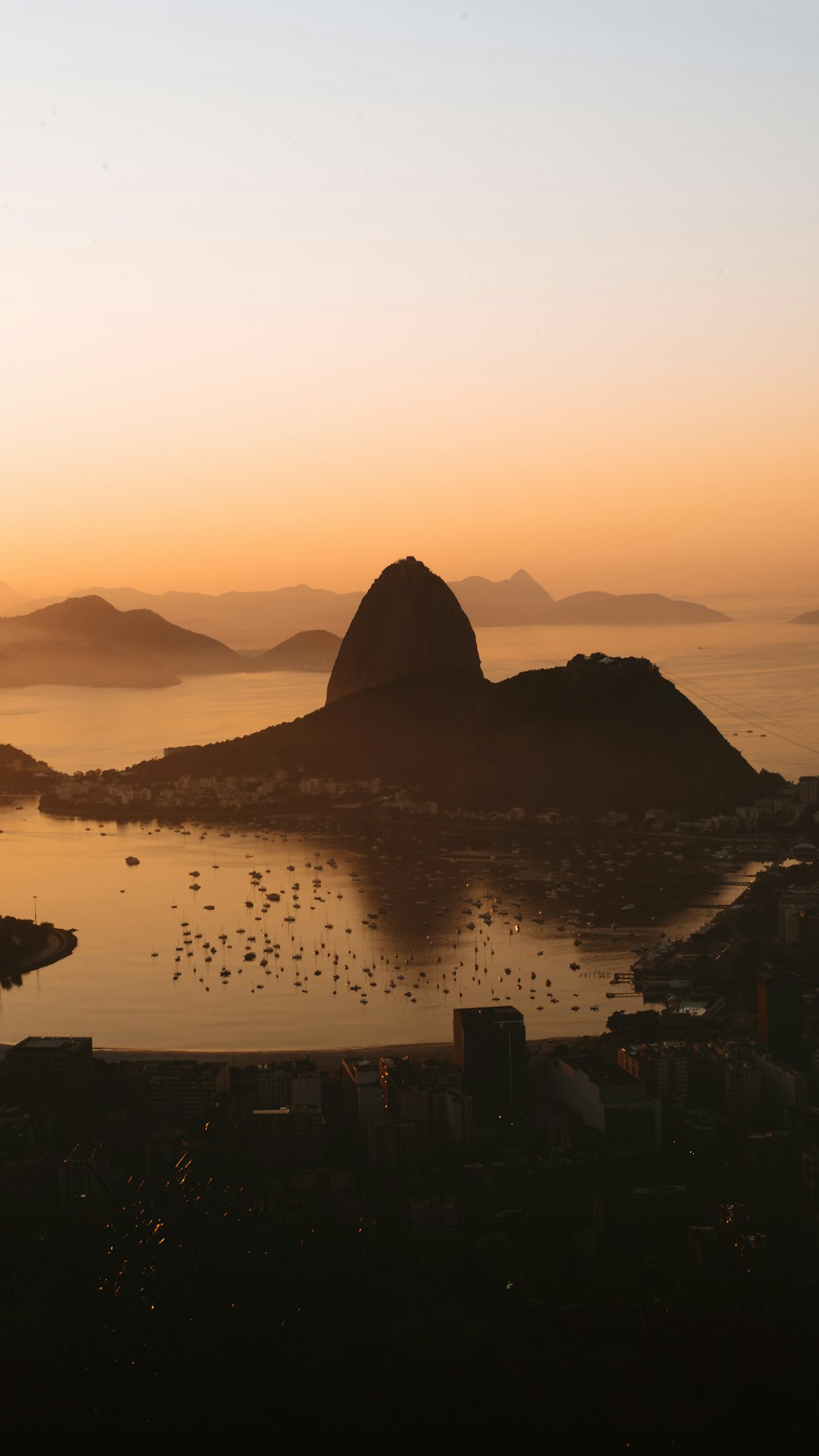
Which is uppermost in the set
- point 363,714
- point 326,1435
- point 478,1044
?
point 363,714

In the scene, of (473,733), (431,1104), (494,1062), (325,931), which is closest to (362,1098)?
(431,1104)

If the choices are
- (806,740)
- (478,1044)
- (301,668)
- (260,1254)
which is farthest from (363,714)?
(301,668)

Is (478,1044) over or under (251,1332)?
over

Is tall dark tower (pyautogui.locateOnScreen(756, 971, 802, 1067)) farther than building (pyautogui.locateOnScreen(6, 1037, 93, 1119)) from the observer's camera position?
Yes

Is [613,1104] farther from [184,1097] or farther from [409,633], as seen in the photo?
[409,633]

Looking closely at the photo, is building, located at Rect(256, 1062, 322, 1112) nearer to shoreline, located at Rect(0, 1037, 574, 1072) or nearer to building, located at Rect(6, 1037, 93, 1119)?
shoreline, located at Rect(0, 1037, 574, 1072)

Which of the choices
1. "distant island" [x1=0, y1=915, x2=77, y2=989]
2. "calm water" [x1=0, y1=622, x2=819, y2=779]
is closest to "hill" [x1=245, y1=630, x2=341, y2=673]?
"calm water" [x1=0, y1=622, x2=819, y2=779]

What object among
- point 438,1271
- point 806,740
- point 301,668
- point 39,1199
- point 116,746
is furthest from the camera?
point 301,668

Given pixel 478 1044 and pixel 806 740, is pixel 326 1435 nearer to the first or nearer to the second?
pixel 478 1044
